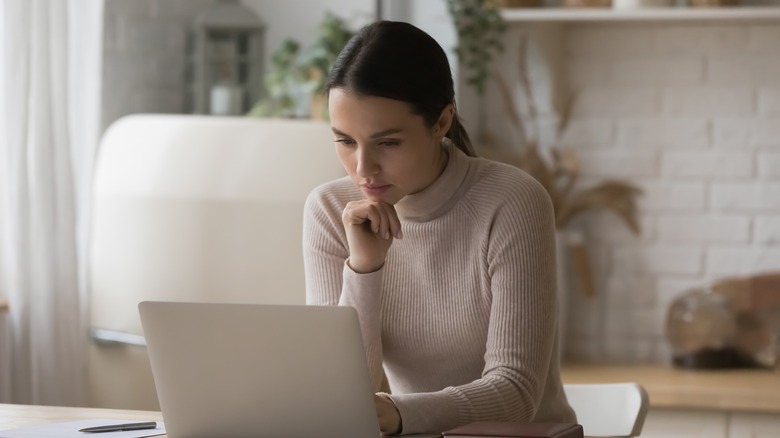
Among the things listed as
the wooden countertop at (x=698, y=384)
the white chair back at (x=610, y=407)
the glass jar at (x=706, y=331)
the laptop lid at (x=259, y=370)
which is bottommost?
the wooden countertop at (x=698, y=384)

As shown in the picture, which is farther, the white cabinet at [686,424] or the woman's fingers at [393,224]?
the white cabinet at [686,424]

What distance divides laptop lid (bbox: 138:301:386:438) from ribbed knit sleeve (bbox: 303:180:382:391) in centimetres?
41

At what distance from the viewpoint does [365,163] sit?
1744 mm

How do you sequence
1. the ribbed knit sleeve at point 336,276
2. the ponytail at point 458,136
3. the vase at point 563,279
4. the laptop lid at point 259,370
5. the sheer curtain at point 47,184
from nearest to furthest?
the laptop lid at point 259,370 < the ribbed knit sleeve at point 336,276 < the ponytail at point 458,136 < the sheer curtain at point 47,184 < the vase at point 563,279

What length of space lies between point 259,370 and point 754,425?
1816 mm

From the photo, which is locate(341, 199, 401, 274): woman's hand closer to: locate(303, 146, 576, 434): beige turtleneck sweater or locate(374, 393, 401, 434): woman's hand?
locate(303, 146, 576, 434): beige turtleneck sweater

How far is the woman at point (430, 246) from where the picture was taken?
1733 mm

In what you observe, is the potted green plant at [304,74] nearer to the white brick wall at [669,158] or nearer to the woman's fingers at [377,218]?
the white brick wall at [669,158]

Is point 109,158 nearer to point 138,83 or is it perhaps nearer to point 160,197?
point 160,197

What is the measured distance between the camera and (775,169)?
3.29 metres

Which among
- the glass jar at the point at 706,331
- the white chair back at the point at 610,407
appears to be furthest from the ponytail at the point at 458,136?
the glass jar at the point at 706,331

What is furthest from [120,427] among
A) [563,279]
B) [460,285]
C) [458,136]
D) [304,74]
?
[563,279]

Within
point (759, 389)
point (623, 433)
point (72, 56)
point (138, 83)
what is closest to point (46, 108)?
point (72, 56)

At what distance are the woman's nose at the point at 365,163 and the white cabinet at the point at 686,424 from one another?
4.70ft
